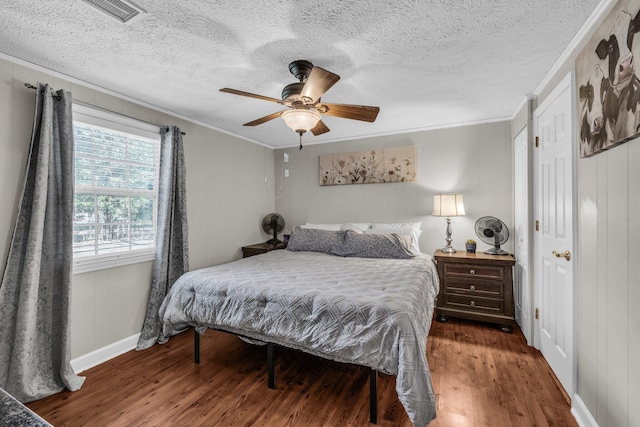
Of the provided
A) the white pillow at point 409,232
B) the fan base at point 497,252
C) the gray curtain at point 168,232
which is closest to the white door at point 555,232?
the fan base at point 497,252

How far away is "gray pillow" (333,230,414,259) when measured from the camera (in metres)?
3.19

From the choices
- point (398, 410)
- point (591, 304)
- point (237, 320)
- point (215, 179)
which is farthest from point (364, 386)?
point (215, 179)

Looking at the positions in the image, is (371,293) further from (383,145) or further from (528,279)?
(383,145)

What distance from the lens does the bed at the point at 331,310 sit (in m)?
1.61

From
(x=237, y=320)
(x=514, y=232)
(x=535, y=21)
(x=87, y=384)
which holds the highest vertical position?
(x=535, y=21)

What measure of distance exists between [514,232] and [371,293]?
2399 mm

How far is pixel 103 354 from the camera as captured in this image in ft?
8.33

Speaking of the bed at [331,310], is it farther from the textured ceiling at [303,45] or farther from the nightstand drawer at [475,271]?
the textured ceiling at [303,45]

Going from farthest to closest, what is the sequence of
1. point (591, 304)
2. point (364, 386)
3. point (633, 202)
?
point (364, 386)
point (591, 304)
point (633, 202)

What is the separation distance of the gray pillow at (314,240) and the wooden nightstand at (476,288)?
3.87 ft

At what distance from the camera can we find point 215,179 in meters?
3.72

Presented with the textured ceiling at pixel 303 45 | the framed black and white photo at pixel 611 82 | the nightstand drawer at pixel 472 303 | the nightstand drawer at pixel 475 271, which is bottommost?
the nightstand drawer at pixel 472 303

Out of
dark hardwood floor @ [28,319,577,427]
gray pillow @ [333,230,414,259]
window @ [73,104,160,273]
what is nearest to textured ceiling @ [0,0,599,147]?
window @ [73,104,160,273]

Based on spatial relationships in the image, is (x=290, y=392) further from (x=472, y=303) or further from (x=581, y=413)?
(x=472, y=303)
